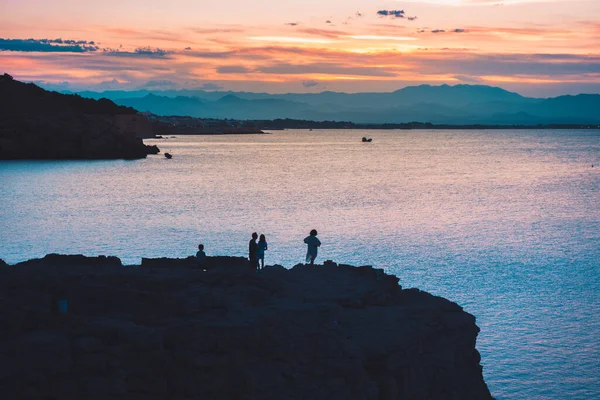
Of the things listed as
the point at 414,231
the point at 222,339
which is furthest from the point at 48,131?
the point at 222,339

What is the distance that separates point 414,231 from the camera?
42.8m

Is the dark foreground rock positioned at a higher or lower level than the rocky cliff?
lower

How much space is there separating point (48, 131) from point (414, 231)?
259 feet

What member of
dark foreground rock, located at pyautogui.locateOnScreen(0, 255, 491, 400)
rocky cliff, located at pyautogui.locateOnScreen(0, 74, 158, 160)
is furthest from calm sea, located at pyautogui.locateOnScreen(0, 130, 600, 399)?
rocky cliff, located at pyautogui.locateOnScreen(0, 74, 158, 160)

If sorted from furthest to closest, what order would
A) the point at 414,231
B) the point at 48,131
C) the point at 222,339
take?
1. the point at 48,131
2. the point at 414,231
3. the point at 222,339

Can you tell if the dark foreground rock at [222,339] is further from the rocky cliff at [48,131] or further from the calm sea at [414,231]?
the rocky cliff at [48,131]

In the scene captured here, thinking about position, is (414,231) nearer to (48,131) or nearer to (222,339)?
(222,339)

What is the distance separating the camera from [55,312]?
44.9 ft

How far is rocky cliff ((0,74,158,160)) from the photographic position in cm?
10612

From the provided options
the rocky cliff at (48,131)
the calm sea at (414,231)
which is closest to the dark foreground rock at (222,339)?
the calm sea at (414,231)

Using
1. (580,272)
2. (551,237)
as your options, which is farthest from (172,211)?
(580,272)

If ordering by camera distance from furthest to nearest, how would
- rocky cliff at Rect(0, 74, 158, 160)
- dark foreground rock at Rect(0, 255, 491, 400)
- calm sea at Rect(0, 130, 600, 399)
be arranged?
rocky cliff at Rect(0, 74, 158, 160)
calm sea at Rect(0, 130, 600, 399)
dark foreground rock at Rect(0, 255, 491, 400)

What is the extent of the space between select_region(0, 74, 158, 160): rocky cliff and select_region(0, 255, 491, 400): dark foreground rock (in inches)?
3778

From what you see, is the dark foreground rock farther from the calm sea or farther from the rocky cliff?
the rocky cliff
